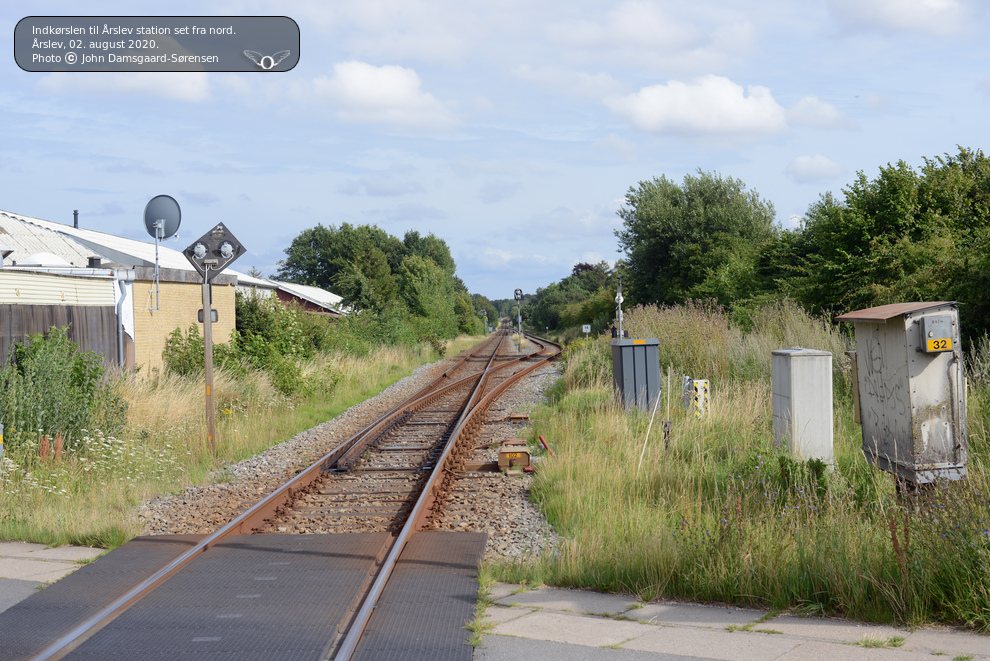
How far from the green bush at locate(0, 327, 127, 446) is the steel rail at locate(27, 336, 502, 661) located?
302 centimetres

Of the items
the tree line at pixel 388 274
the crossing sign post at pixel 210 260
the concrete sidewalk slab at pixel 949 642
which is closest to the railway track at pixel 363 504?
the crossing sign post at pixel 210 260

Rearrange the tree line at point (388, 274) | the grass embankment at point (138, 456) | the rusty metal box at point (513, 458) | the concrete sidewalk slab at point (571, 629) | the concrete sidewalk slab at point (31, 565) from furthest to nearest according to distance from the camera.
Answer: the tree line at point (388, 274), the rusty metal box at point (513, 458), the grass embankment at point (138, 456), the concrete sidewalk slab at point (31, 565), the concrete sidewalk slab at point (571, 629)

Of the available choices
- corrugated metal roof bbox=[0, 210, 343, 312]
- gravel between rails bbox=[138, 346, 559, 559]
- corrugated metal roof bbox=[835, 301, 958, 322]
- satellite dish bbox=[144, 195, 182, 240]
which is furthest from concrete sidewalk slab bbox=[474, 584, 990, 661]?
corrugated metal roof bbox=[0, 210, 343, 312]

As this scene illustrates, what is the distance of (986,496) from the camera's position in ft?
17.7

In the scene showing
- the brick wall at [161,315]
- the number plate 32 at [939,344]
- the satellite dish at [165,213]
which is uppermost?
the satellite dish at [165,213]

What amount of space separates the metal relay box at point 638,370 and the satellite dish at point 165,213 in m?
8.14

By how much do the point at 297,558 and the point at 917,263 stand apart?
50.9 ft

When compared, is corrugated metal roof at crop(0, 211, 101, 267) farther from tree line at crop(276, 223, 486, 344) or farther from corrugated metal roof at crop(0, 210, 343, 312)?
tree line at crop(276, 223, 486, 344)

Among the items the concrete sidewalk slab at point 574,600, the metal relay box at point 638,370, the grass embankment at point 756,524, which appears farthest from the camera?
the metal relay box at point 638,370

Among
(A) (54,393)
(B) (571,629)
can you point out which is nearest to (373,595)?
(B) (571,629)

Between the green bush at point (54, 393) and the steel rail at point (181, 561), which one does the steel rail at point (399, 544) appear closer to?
the steel rail at point (181, 561)

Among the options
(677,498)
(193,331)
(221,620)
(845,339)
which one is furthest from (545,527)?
(193,331)

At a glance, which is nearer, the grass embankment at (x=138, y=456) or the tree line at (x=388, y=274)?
the grass embankment at (x=138, y=456)

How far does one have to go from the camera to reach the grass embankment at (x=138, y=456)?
709 centimetres
